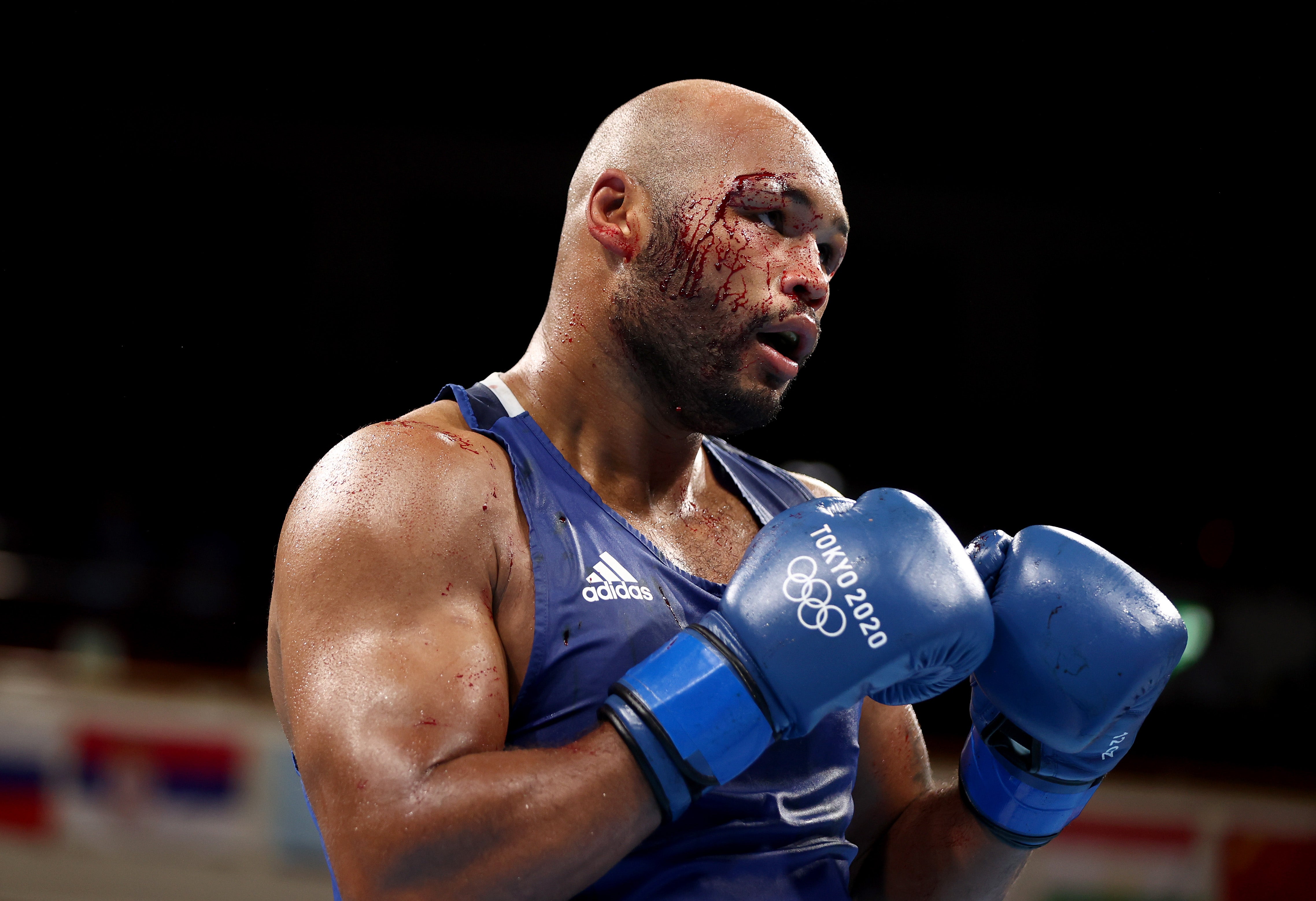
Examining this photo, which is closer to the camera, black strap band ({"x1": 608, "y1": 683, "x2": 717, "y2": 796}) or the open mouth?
black strap band ({"x1": 608, "y1": 683, "x2": 717, "y2": 796})

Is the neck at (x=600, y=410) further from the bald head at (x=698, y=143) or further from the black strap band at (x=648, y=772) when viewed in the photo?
the black strap band at (x=648, y=772)

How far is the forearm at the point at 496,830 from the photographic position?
125cm

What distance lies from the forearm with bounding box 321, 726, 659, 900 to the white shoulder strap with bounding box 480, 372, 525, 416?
1.94ft

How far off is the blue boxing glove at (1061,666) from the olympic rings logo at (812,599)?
0.34 m

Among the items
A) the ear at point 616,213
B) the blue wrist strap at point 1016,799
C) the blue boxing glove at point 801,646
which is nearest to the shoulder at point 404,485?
the blue boxing glove at point 801,646

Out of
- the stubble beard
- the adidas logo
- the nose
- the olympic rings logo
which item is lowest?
the adidas logo

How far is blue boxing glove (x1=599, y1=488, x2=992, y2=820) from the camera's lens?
52.9 inches

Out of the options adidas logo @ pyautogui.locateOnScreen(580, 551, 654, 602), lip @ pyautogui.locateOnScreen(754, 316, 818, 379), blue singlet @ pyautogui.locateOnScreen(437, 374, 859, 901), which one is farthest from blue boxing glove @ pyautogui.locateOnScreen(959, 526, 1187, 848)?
adidas logo @ pyautogui.locateOnScreen(580, 551, 654, 602)

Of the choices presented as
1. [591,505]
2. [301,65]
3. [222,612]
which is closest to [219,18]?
[301,65]

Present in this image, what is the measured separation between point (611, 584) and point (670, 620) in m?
0.10

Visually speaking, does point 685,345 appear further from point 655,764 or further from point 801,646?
point 655,764

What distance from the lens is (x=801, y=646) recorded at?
1.40m

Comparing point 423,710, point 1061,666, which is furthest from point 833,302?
point 423,710

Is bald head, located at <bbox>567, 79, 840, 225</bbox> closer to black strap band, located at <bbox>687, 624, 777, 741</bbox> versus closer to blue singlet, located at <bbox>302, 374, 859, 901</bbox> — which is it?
blue singlet, located at <bbox>302, 374, 859, 901</bbox>
